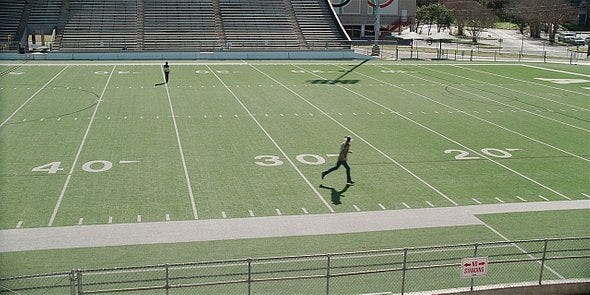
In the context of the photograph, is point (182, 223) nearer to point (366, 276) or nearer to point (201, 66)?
point (366, 276)

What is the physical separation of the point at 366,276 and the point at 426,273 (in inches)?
42.1

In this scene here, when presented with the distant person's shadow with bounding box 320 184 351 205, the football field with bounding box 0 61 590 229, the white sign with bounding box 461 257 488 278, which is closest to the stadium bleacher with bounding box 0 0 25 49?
the football field with bounding box 0 61 590 229

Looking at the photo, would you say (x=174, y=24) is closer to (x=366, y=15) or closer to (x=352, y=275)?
(x=366, y=15)

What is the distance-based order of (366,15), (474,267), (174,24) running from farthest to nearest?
(366,15) → (174,24) → (474,267)

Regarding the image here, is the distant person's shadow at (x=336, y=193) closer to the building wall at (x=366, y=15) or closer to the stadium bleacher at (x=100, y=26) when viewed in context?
the stadium bleacher at (x=100, y=26)

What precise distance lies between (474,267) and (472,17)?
88074mm

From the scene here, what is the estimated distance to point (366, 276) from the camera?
37.3ft

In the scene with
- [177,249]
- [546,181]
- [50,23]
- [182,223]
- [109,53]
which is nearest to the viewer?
[177,249]

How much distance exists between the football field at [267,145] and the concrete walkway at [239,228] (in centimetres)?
42

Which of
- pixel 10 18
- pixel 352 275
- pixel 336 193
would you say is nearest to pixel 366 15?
pixel 10 18

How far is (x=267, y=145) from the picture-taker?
69.4 ft

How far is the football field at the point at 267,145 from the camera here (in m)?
15.6

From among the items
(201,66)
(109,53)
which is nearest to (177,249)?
(201,66)

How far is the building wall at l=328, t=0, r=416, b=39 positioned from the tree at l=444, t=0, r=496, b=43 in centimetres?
1038
